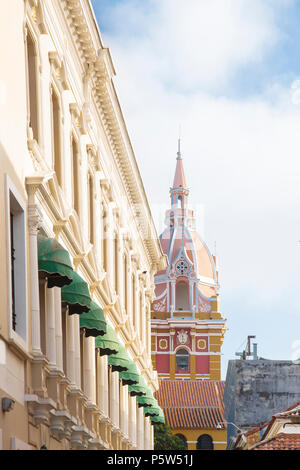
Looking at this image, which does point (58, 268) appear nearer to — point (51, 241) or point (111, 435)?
point (51, 241)

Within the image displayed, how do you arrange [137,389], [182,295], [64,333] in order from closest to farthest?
1. [64,333]
2. [137,389]
3. [182,295]

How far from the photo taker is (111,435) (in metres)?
31.9

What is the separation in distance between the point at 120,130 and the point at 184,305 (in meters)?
68.5

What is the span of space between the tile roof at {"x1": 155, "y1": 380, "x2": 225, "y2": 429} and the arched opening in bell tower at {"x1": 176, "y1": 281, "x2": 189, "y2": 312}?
15.0 meters

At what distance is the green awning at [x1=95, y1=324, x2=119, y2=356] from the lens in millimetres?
28688

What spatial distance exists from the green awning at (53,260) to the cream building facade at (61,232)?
1.0 inches

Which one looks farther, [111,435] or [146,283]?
[146,283]

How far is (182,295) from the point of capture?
102125mm

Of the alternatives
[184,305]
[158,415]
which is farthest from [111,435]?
[184,305]

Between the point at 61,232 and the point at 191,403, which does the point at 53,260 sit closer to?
the point at 61,232

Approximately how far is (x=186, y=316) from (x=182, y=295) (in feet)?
16.6

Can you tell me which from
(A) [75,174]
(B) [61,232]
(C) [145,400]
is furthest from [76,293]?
(C) [145,400]

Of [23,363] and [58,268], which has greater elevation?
[58,268]

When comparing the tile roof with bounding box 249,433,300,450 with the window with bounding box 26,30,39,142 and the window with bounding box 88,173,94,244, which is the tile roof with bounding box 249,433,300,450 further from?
the window with bounding box 26,30,39,142
